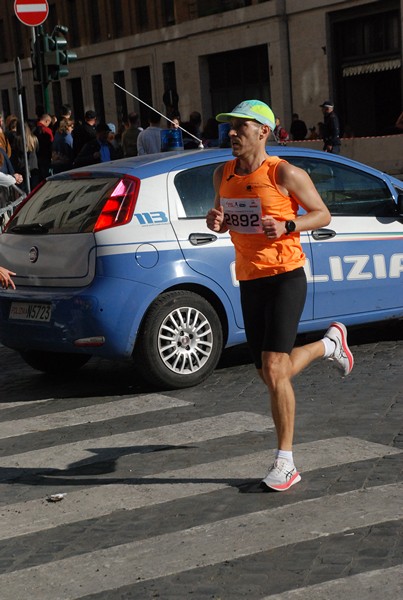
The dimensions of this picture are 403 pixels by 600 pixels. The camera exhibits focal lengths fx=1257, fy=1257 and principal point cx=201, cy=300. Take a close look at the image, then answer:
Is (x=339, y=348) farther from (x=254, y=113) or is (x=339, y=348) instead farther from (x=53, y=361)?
(x=53, y=361)

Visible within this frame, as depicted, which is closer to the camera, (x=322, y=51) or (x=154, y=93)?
(x=322, y=51)

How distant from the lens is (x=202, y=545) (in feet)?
16.4

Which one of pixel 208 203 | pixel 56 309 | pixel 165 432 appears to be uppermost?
pixel 208 203

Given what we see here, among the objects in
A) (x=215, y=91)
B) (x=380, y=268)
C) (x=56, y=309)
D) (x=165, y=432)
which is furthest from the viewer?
(x=215, y=91)

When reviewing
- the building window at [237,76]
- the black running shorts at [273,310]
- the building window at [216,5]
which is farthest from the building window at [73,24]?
the black running shorts at [273,310]

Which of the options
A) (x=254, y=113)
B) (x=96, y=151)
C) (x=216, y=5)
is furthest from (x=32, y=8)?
(x=216, y=5)

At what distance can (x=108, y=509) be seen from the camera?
18.4 ft

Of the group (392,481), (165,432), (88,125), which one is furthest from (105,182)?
(88,125)

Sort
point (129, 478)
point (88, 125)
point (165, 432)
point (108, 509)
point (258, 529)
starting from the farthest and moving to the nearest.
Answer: point (88, 125)
point (165, 432)
point (129, 478)
point (108, 509)
point (258, 529)

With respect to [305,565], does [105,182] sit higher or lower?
higher

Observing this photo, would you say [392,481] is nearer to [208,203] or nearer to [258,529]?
[258,529]

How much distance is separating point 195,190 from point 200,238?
15.1 inches

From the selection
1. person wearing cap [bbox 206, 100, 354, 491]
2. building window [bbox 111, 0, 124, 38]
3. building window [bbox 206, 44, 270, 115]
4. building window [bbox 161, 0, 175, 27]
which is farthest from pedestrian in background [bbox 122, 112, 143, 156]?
building window [bbox 111, 0, 124, 38]

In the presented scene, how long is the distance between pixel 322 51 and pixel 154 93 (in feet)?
37.0
